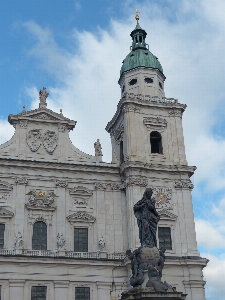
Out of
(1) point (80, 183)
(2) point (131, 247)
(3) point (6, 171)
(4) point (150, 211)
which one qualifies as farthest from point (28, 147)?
(4) point (150, 211)

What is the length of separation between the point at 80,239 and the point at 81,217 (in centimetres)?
149

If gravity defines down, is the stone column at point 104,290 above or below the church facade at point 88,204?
below

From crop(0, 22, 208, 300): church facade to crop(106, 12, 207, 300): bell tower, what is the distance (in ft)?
0.24

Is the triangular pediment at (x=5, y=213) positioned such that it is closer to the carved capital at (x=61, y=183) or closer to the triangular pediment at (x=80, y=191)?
the carved capital at (x=61, y=183)

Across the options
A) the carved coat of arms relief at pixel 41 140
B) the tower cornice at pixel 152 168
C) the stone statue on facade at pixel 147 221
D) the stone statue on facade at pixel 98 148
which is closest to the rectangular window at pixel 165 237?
the tower cornice at pixel 152 168

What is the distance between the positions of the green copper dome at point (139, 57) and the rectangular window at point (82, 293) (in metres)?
18.8

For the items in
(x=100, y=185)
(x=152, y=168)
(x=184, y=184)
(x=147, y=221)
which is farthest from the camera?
(x=184, y=184)

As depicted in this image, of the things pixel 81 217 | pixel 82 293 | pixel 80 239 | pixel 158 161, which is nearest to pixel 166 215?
pixel 158 161

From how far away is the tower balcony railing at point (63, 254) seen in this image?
29.7 m

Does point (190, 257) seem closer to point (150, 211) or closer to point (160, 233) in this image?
point (160, 233)

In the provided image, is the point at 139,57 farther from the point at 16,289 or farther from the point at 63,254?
the point at 16,289

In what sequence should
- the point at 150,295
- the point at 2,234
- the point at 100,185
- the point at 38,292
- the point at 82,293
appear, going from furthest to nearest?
the point at 100,185, the point at 2,234, the point at 82,293, the point at 38,292, the point at 150,295

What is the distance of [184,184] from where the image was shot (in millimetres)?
34000

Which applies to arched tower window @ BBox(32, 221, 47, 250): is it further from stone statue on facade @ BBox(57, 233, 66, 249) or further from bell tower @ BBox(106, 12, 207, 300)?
bell tower @ BBox(106, 12, 207, 300)
